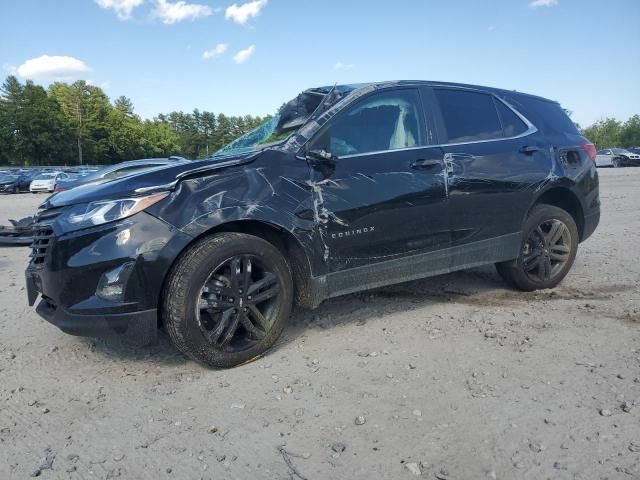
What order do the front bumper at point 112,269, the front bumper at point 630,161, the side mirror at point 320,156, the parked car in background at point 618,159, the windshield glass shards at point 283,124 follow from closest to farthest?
the front bumper at point 112,269 → the side mirror at point 320,156 → the windshield glass shards at point 283,124 → the front bumper at point 630,161 → the parked car in background at point 618,159

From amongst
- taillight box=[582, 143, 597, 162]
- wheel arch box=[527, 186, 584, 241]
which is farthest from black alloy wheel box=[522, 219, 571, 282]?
taillight box=[582, 143, 597, 162]

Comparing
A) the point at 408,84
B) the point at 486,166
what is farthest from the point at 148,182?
the point at 486,166

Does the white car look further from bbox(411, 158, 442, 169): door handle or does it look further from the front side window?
bbox(411, 158, 442, 169): door handle

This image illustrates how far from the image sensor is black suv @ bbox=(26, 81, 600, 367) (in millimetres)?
2973

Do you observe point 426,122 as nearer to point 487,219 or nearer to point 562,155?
point 487,219

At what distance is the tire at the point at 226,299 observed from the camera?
3.01 meters

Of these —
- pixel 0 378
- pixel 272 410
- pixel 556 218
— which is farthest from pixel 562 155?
pixel 0 378

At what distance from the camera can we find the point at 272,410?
2.73 metres

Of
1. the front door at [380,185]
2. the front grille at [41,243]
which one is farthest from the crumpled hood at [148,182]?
the front door at [380,185]

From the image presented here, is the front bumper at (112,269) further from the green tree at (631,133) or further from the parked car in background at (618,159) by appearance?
the green tree at (631,133)

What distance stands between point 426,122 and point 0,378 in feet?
11.4

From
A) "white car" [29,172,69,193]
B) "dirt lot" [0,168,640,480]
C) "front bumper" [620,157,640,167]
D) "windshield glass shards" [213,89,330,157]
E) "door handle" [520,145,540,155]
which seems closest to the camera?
"dirt lot" [0,168,640,480]

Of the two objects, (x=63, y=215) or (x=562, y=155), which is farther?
(x=562, y=155)

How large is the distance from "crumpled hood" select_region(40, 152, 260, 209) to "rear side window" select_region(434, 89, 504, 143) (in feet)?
5.62
